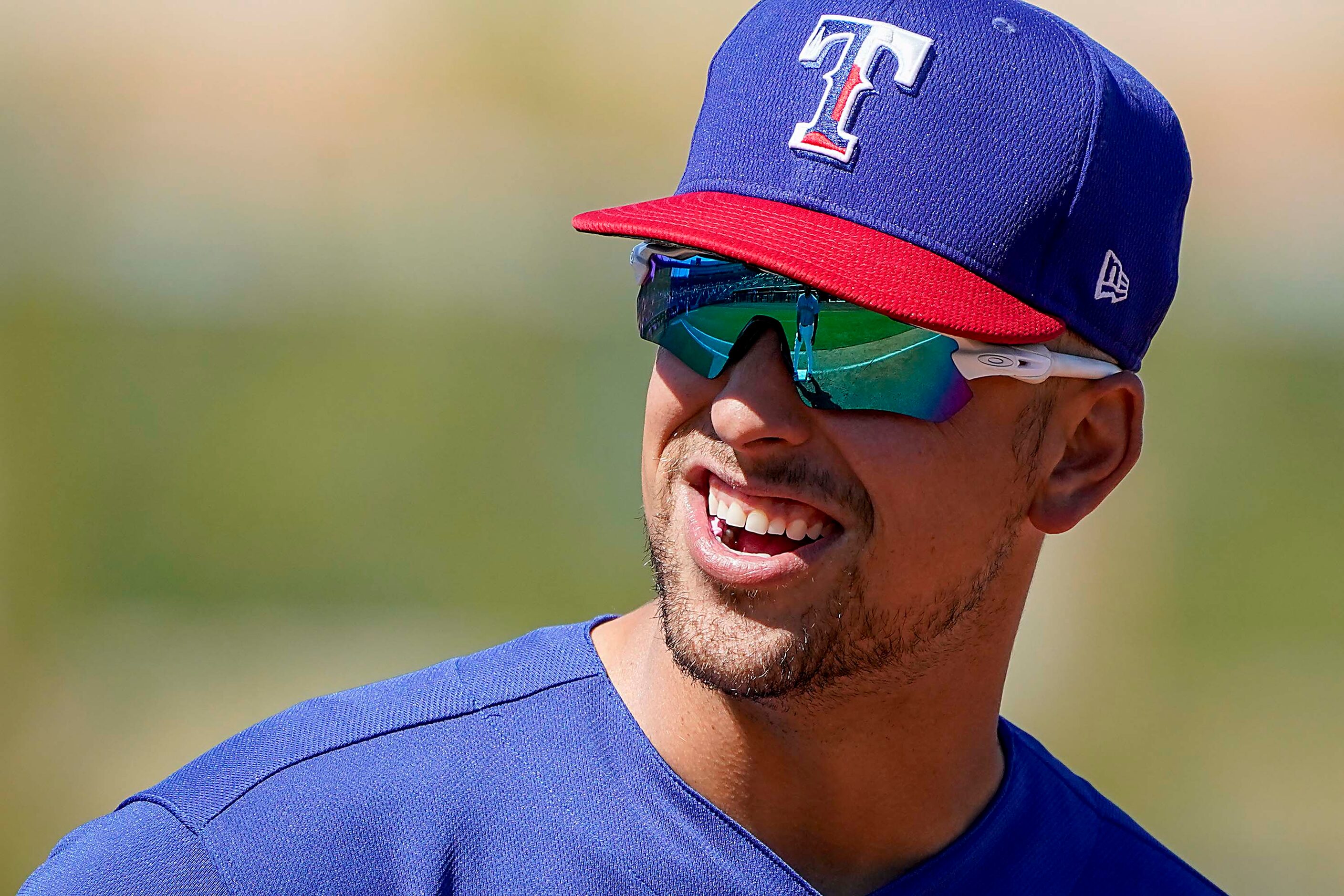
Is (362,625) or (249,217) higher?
(249,217)

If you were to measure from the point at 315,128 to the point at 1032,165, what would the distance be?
5.87m

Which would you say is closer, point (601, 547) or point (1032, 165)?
point (1032, 165)

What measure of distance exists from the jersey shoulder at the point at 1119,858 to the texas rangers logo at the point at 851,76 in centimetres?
100

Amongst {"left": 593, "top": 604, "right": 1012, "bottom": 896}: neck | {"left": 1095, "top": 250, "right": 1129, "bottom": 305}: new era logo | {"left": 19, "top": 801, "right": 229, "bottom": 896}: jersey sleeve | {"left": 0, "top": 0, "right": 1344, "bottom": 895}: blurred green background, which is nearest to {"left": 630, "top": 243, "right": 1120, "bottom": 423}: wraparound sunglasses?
{"left": 1095, "top": 250, "right": 1129, "bottom": 305}: new era logo

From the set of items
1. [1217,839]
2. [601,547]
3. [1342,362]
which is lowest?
[1217,839]

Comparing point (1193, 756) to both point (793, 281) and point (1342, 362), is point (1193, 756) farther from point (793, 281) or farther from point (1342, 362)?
point (793, 281)

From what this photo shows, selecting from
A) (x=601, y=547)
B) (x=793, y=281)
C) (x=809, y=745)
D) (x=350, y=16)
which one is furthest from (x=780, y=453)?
(x=350, y=16)

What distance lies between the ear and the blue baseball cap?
0.27 feet

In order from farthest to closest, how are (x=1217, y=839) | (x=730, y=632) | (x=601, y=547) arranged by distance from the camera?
(x=601, y=547)
(x=1217, y=839)
(x=730, y=632)


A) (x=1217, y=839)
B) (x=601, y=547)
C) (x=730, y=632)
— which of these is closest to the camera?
(x=730, y=632)

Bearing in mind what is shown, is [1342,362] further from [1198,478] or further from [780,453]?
[780,453]

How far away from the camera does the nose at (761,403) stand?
5.89 feet

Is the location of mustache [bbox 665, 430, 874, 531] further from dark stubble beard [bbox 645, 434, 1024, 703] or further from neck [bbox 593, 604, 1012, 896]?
neck [bbox 593, 604, 1012, 896]

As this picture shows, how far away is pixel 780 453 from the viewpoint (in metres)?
1.80
